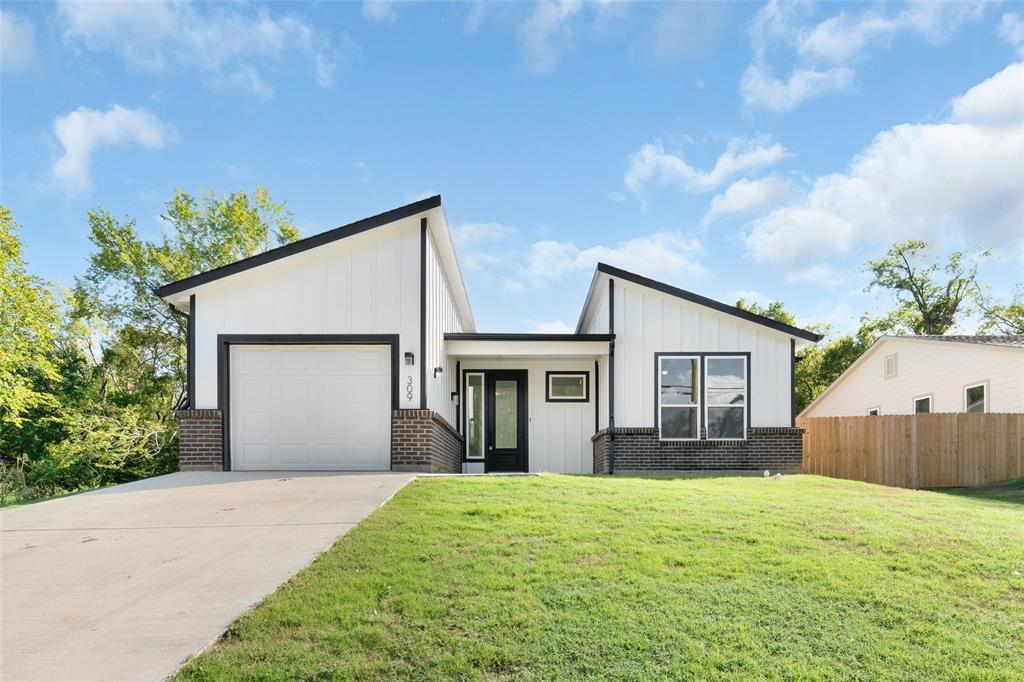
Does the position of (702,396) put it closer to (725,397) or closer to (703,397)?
(703,397)

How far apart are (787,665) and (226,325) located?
10022 millimetres

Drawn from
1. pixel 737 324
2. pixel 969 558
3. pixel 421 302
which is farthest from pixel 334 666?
pixel 737 324

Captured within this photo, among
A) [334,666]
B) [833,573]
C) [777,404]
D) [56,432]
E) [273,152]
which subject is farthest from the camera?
[56,432]

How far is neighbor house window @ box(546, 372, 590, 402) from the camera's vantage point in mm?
14891

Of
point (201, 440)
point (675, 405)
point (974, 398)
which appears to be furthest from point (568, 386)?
point (974, 398)

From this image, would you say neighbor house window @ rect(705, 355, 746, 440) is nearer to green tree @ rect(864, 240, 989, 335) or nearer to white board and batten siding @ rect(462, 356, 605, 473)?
white board and batten siding @ rect(462, 356, 605, 473)

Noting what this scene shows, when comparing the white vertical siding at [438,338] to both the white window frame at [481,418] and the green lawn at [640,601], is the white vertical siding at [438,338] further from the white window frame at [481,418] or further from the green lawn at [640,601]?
the green lawn at [640,601]

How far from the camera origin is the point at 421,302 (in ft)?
35.7

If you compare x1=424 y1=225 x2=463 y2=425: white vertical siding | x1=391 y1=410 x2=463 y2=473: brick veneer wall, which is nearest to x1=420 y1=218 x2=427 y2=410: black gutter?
x1=424 y1=225 x2=463 y2=425: white vertical siding

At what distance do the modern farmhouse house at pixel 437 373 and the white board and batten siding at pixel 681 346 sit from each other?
0.10 feet

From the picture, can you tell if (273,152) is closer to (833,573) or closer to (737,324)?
(737,324)

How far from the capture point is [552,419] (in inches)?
585

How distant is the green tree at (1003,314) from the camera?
32906 millimetres

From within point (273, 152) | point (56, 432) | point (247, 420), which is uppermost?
point (273, 152)
